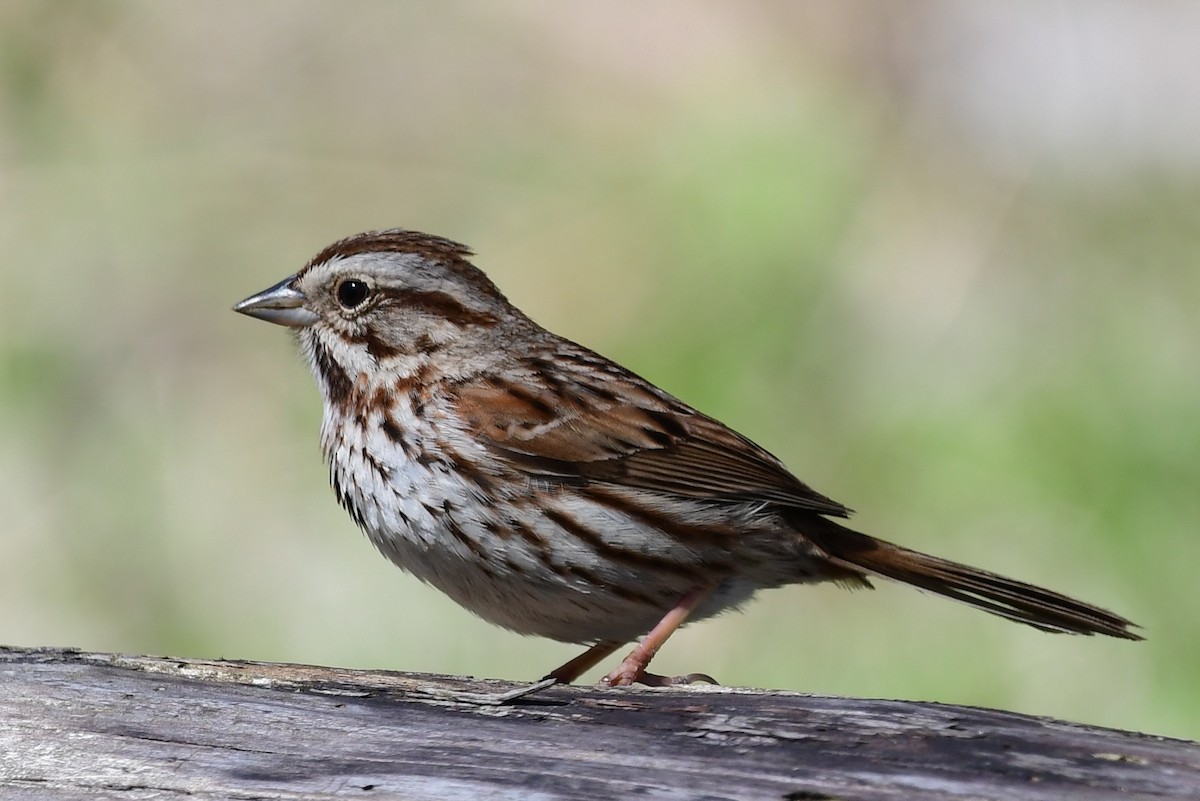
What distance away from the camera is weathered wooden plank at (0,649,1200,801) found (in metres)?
2.43

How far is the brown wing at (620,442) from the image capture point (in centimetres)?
389

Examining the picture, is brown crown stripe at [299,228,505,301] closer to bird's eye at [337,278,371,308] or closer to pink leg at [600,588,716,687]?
bird's eye at [337,278,371,308]

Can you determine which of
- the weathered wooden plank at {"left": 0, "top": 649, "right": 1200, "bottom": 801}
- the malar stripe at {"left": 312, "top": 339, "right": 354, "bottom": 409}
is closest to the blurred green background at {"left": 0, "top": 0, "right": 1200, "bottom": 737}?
the malar stripe at {"left": 312, "top": 339, "right": 354, "bottom": 409}

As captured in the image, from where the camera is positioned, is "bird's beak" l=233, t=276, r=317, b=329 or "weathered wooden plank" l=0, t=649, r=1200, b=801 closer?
"weathered wooden plank" l=0, t=649, r=1200, b=801

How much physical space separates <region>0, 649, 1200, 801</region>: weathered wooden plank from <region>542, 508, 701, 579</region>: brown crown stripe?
2.37 ft

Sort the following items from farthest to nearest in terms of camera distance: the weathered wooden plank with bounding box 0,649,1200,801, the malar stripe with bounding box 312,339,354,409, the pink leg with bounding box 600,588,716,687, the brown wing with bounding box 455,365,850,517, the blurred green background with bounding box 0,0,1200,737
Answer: the blurred green background with bounding box 0,0,1200,737 → the malar stripe with bounding box 312,339,354,409 → the brown wing with bounding box 455,365,850,517 → the pink leg with bounding box 600,588,716,687 → the weathered wooden plank with bounding box 0,649,1200,801

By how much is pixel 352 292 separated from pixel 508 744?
5.95ft

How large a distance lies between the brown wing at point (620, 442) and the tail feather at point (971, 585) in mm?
118

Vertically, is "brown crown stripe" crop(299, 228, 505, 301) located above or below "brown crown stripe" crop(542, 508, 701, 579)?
above

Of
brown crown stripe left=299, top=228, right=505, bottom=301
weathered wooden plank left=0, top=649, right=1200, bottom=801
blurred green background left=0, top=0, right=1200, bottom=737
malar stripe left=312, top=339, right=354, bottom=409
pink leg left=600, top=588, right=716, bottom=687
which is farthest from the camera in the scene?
blurred green background left=0, top=0, right=1200, bottom=737

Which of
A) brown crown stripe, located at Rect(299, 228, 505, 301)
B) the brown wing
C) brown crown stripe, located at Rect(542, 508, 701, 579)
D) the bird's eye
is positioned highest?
brown crown stripe, located at Rect(299, 228, 505, 301)

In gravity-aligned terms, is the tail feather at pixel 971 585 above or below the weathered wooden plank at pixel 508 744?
above

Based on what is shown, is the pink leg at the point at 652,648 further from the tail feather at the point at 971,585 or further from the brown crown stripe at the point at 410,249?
the brown crown stripe at the point at 410,249

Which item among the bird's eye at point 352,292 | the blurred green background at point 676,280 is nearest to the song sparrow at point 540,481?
the bird's eye at point 352,292
